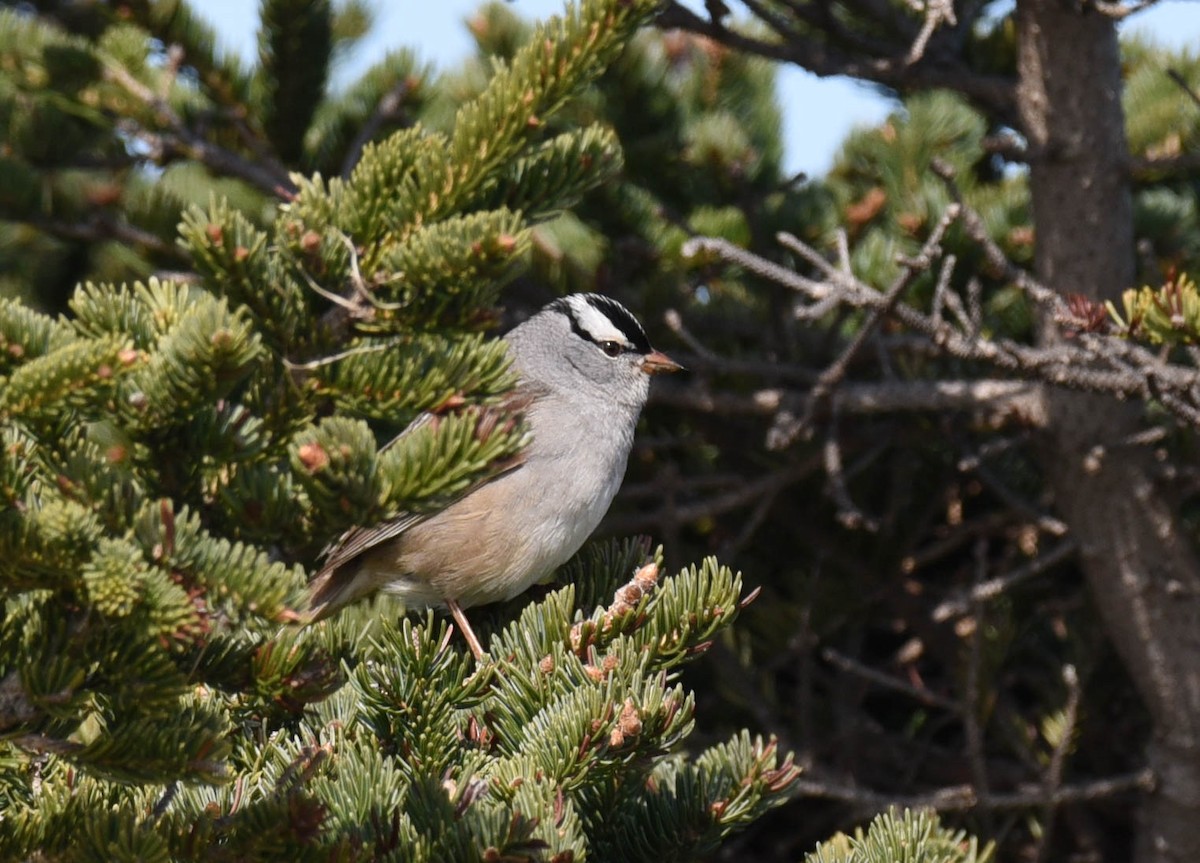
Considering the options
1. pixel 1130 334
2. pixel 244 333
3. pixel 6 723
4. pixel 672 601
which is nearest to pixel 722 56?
pixel 1130 334

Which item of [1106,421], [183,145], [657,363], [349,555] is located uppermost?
[1106,421]

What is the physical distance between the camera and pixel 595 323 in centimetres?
423

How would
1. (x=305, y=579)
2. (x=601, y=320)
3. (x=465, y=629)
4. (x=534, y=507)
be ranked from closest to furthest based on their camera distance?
(x=305, y=579)
(x=465, y=629)
(x=534, y=507)
(x=601, y=320)

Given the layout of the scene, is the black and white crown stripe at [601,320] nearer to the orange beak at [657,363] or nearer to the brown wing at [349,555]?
the orange beak at [657,363]

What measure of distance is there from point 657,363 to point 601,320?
241mm

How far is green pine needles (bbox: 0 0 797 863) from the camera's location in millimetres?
1838

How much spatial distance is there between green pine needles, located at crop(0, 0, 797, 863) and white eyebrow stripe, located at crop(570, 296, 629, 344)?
1.30 m

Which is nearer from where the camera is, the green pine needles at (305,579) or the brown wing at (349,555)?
the green pine needles at (305,579)

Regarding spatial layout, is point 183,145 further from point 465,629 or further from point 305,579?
point 305,579

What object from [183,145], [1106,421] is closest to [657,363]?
[1106,421]

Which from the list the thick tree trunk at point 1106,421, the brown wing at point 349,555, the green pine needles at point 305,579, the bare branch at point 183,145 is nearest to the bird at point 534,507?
the brown wing at point 349,555

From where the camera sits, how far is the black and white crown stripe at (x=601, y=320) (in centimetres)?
411

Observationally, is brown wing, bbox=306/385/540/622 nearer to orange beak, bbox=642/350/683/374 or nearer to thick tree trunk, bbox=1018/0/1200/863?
orange beak, bbox=642/350/683/374

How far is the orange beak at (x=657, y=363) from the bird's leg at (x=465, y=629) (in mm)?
887
